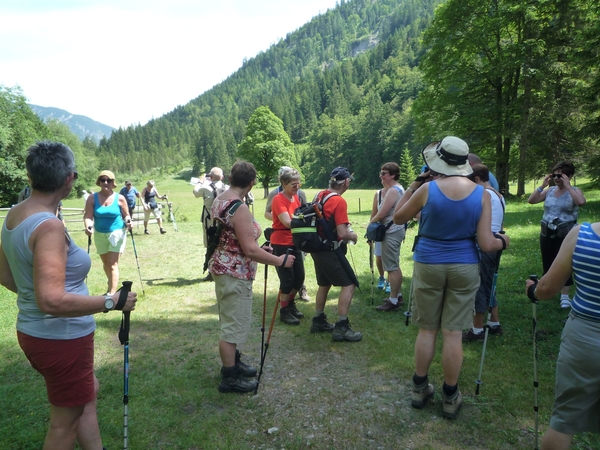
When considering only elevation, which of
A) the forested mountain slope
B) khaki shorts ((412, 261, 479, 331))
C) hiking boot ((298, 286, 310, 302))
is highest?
the forested mountain slope

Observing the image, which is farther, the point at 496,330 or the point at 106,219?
the point at 106,219

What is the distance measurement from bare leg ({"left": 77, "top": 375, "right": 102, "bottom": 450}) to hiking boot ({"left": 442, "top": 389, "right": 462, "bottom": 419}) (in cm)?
281

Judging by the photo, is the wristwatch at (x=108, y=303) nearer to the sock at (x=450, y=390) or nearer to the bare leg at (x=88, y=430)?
the bare leg at (x=88, y=430)

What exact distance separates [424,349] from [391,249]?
2.75 metres

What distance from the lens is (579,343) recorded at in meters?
2.23

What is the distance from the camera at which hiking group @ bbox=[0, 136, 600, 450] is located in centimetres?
222

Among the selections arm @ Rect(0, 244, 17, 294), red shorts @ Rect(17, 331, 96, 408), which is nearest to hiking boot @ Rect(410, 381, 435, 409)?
red shorts @ Rect(17, 331, 96, 408)

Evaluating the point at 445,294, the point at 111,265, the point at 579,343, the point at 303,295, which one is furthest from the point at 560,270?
the point at 111,265

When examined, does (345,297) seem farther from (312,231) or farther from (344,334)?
(312,231)

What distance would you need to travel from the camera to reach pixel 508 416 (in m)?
3.56

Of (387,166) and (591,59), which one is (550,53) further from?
(387,166)

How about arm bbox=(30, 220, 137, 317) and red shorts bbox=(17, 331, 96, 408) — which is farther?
red shorts bbox=(17, 331, 96, 408)

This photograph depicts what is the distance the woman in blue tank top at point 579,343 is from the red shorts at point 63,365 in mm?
2858

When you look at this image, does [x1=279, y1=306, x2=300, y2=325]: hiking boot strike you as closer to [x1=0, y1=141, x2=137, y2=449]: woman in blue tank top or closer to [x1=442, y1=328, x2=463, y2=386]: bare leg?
[x1=442, y1=328, x2=463, y2=386]: bare leg
